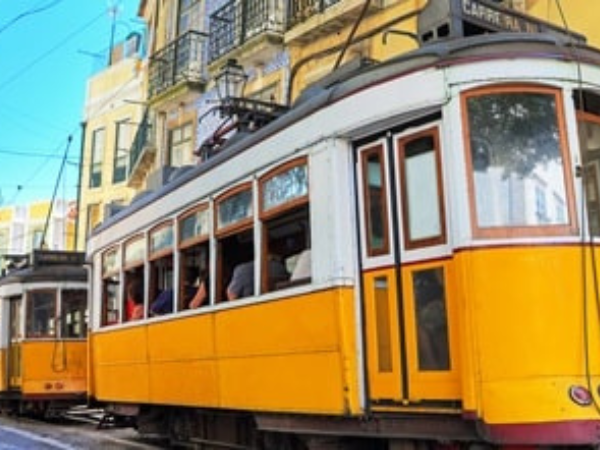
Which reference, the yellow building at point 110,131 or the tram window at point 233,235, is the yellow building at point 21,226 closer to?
the yellow building at point 110,131

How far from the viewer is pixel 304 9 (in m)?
14.4

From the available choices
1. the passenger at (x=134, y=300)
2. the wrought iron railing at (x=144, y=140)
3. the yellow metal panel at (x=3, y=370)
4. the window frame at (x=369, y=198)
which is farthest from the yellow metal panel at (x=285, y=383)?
the wrought iron railing at (x=144, y=140)

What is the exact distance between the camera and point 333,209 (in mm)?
5578

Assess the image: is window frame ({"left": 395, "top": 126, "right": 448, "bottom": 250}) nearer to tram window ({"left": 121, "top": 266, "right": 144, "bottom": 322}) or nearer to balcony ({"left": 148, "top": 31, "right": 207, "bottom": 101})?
tram window ({"left": 121, "top": 266, "right": 144, "bottom": 322})

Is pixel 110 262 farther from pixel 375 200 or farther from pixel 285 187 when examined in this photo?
pixel 375 200

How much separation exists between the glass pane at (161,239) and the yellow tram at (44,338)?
6387 mm

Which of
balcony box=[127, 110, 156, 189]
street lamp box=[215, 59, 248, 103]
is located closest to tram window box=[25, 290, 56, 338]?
street lamp box=[215, 59, 248, 103]

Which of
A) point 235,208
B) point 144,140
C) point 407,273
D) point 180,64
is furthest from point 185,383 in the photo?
point 144,140

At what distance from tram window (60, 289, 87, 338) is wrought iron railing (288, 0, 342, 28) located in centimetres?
613

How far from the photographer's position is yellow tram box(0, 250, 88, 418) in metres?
14.2

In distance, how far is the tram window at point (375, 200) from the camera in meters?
5.34

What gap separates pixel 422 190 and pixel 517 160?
23.6 inches

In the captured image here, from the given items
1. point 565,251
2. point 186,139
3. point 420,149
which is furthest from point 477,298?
point 186,139

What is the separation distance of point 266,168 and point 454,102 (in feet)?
6.16
